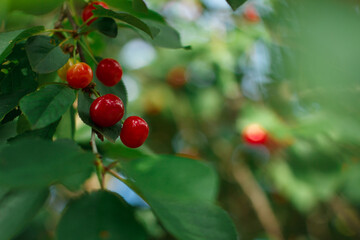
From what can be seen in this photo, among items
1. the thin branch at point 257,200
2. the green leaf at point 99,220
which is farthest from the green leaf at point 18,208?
the thin branch at point 257,200

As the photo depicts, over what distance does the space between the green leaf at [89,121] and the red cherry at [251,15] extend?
2.56m

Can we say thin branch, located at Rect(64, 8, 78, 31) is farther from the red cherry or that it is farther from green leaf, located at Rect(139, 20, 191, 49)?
the red cherry

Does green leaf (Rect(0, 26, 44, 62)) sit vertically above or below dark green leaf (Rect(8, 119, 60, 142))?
above

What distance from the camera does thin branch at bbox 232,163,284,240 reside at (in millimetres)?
2723

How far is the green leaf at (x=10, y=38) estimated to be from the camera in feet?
2.01

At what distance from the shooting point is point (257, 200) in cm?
284

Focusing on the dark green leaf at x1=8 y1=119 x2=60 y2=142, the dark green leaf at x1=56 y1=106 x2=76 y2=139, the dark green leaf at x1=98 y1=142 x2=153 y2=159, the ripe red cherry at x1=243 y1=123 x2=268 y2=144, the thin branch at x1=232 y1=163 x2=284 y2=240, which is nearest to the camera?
the dark green leaf at x1=8 y1=119 x2=60 y2=142

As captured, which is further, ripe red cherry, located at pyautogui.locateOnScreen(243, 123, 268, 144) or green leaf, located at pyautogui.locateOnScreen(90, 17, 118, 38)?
ripe red cherry, located at pyautogui.locateOnScreen(243, 123, 268, 144)

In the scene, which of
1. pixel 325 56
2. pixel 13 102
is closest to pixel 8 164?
pixel 13 102

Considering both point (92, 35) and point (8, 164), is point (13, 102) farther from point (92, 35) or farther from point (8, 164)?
point (92, 35)

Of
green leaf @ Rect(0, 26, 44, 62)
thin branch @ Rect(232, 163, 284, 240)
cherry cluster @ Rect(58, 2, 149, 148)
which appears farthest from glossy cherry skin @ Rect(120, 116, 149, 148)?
thin branch @ Rect(232, 163, 284, 240)

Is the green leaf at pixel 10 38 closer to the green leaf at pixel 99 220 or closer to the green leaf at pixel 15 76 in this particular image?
the green leaf at pixel 15 76

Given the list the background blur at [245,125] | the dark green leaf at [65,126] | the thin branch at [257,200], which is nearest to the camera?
the dark green leaf at [65,126]

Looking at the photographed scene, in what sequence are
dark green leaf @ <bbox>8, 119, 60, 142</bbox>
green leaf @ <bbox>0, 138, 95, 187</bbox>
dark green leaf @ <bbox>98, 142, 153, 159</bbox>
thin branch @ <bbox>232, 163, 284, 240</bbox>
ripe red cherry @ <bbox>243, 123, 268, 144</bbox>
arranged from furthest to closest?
ripe red cherry @ <bbox>243, 123, 268, 144</bbox> < thin branch @ <bbox>232, 163, 284, 240</bbox> < dark green leaf @ <bbox>98, 142, 153, 159</bbox> < dark green leaf @ <bbox>8, 119, 60, 142</bbox> < green leaf @ <bbox>0, 138, 95, 187</bbox>
